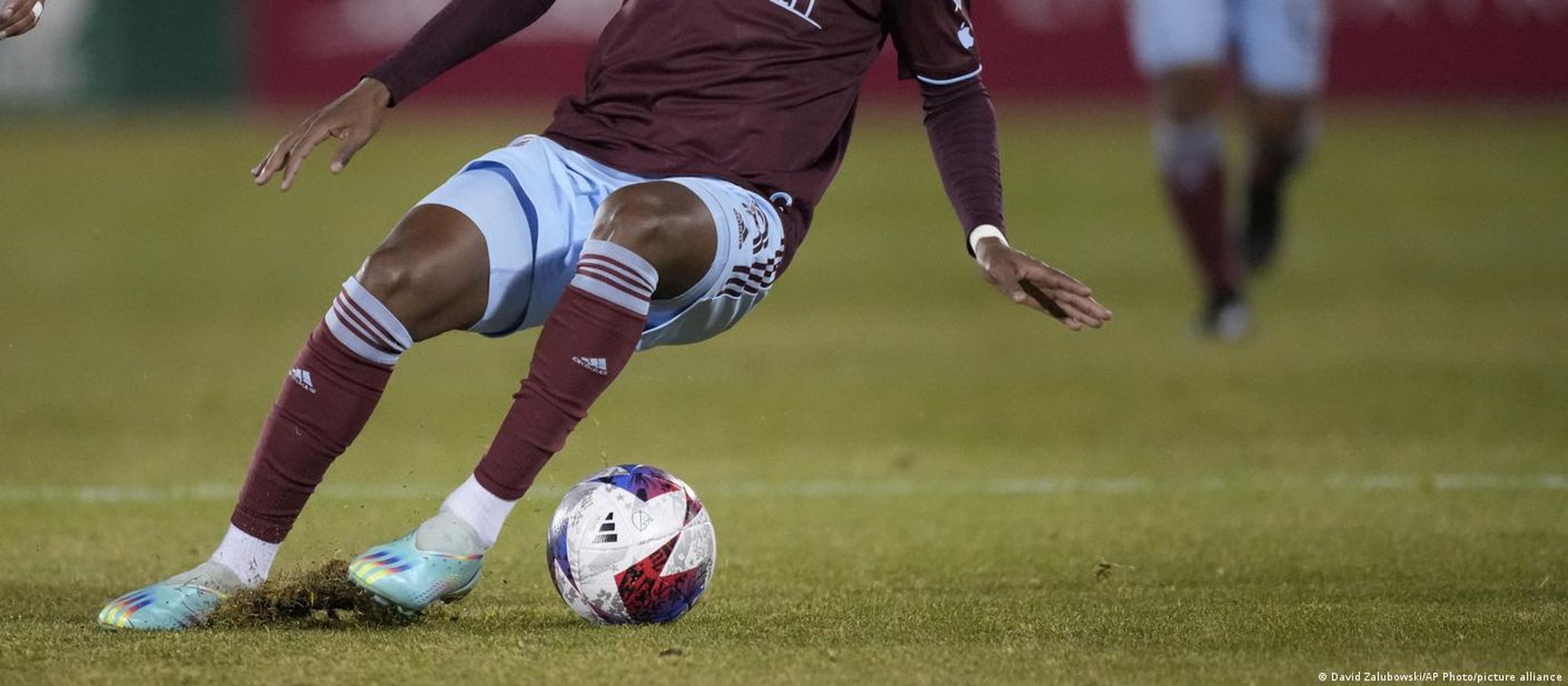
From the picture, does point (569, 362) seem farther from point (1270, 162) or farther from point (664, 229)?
point (1270, 162)

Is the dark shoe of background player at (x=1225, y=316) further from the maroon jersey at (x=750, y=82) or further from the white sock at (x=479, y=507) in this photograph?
the white sock at (x=479, y=507)

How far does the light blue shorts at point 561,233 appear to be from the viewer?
4.02m

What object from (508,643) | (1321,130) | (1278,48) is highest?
(508,643)

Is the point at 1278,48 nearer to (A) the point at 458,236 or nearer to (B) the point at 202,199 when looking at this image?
(A) the point at 458,236

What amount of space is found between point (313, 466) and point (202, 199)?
1191 cm

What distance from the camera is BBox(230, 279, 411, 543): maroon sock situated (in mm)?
3875

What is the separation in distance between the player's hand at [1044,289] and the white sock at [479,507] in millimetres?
1029

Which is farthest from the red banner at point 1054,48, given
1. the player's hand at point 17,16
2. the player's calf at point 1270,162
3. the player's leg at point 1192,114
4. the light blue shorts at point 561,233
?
the light blue shorts at point 561,233

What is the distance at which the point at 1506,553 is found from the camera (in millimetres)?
4691

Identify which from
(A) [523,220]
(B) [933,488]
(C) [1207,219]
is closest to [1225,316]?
(C) [1207,219]

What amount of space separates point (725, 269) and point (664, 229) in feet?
0.81

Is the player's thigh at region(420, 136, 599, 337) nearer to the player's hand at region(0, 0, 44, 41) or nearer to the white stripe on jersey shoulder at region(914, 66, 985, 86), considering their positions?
the white stripe on jersey shoulder at region(914, 66, 985, 86)

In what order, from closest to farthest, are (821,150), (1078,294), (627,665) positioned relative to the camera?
1. (627,665)
2. (1078,294)
3. (821,150)

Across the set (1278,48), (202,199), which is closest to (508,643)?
(1278,48)
